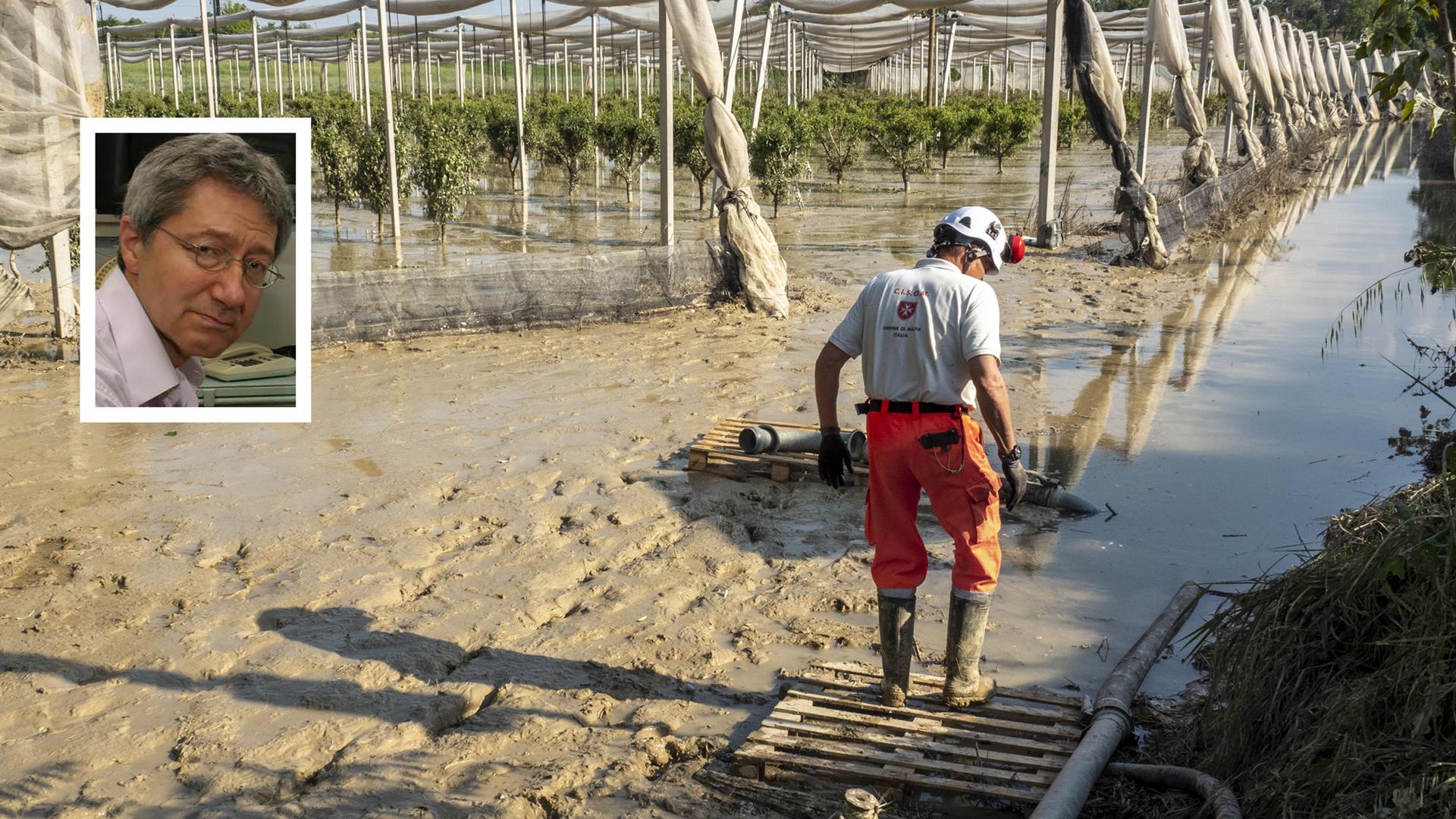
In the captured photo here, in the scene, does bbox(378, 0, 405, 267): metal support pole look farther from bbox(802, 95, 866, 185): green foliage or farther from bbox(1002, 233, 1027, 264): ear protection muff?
bbox(802, 95, 866, 185): green foliage

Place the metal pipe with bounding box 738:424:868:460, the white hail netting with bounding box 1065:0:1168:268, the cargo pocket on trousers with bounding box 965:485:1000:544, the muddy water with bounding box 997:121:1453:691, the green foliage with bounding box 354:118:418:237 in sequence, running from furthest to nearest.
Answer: the green foliage with bounding box 354:118:418:237 < the white hail netting with bounding box 1065:0:1168:268 < the metal pipe with bounding box 738:424:868:460 < the muddy water with bounding box 997:121:1453:691 < the cargo pocket on trousers with bounding box 965:485:1000:544

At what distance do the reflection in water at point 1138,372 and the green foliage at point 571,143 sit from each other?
983cm

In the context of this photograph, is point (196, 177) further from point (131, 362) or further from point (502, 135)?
point (502, 135)

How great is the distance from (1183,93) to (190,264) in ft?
52.3

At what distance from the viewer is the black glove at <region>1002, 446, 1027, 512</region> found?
3.98m

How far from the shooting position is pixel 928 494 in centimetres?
388

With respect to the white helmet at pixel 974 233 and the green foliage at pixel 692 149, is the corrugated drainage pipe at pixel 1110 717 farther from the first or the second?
the green foliage at pixel 692 149

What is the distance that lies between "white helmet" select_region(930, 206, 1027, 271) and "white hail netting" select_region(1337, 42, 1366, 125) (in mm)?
47910

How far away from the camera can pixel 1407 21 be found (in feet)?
13.6

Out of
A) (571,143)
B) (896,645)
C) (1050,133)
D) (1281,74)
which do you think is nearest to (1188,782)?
(896,645)

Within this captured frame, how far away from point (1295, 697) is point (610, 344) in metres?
6.84

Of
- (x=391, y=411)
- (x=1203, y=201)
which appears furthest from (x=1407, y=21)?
(x=1203, y=201)

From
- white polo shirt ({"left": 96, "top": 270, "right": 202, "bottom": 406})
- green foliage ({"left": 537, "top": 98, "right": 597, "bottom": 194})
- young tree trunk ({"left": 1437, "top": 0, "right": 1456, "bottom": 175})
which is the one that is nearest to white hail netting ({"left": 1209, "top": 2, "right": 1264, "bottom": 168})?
green foliage ({"left": 537, "top": 98, "right": 597, "bottom": 194})

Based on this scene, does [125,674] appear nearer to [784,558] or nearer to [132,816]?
[132,816]
